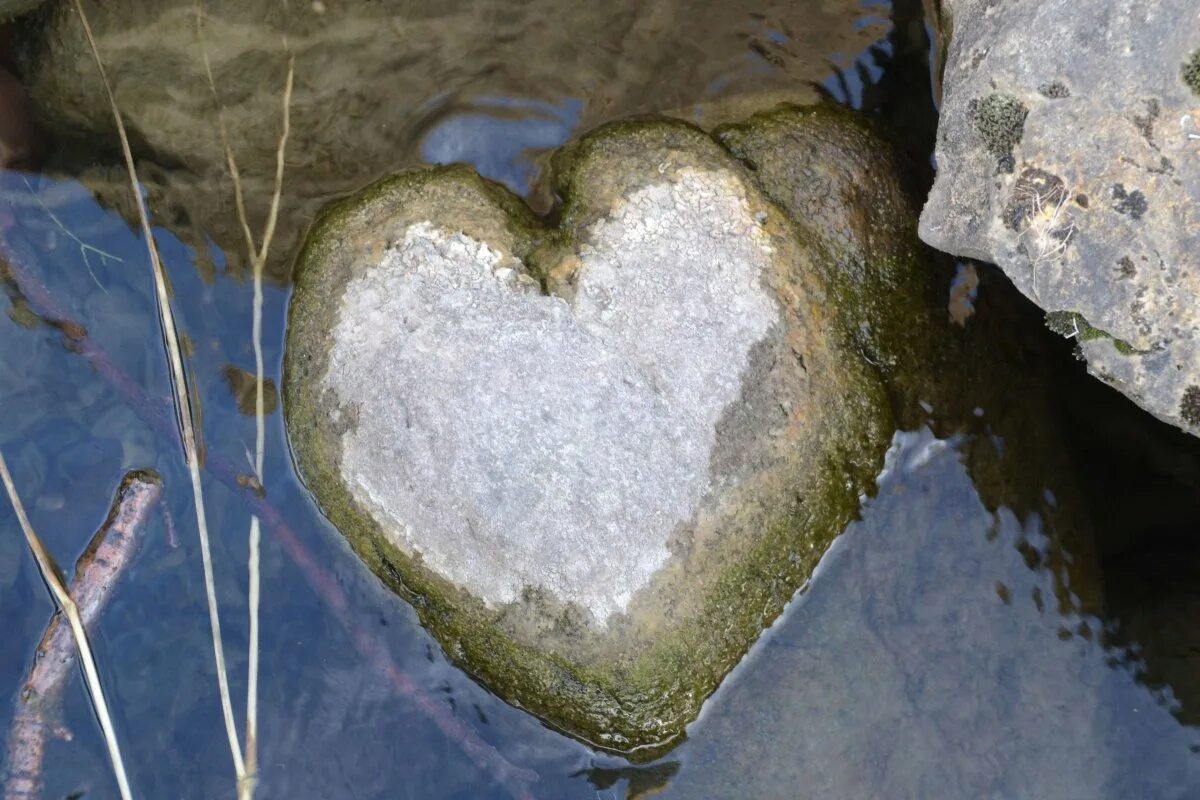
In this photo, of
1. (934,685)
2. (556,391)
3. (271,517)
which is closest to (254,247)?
(271,517)

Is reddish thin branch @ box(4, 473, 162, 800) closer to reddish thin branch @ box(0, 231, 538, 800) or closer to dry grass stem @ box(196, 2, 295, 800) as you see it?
reddish thin branch @ box(0, 231, 538, 800)

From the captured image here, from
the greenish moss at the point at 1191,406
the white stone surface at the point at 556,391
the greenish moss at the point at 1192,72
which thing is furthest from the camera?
the white stone surface at the point at 556,391

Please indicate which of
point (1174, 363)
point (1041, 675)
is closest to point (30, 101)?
point (1174, 363)

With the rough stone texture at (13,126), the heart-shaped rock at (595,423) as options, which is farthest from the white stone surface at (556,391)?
the rough stone texture at (13,126)

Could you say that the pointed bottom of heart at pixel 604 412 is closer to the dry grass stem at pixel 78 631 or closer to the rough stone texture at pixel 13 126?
the dry grass stem at pixel 78 631

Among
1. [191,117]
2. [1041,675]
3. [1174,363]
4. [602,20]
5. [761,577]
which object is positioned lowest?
[1041,675]

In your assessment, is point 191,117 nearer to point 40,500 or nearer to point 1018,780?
point 40,500

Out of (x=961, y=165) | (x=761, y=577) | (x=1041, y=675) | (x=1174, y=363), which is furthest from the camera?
(x=1041, y=675)
